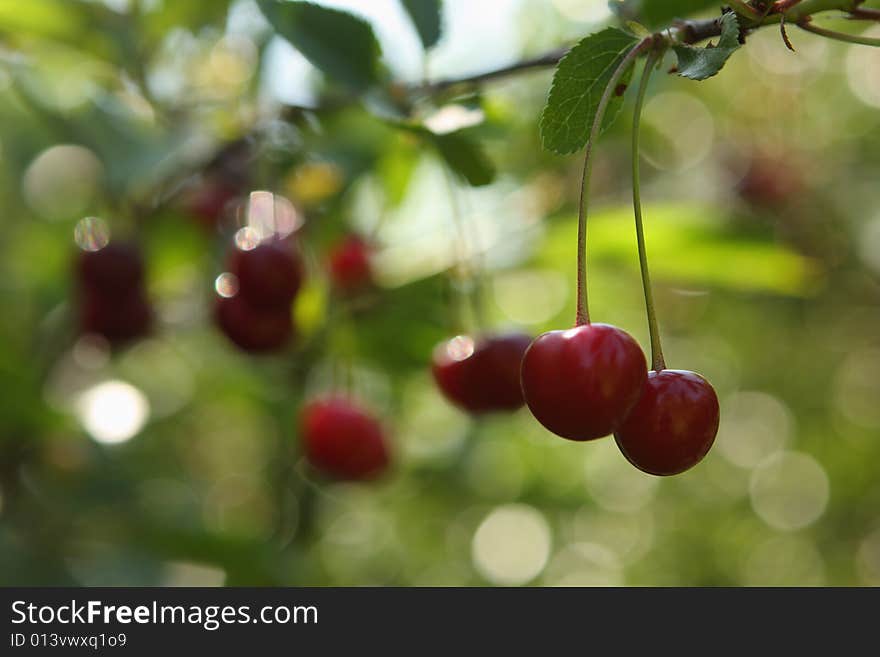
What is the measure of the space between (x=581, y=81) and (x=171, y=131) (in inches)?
53.4

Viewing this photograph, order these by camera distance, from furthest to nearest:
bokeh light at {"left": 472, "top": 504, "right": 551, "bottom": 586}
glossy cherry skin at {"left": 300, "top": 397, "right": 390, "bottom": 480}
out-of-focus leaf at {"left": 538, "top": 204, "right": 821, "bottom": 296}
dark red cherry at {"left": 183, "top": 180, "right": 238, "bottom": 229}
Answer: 1. bokeh light at {"left": 472, "top": 504, "right": 551, "bottom": 586}
2. dark red cherry at {"left": 183, "top": 180, "right": 238, "bottom": 229}
3. glossy cherry skin at {"left": 300, "top": 397, "right": 390, "bottom": 480}
4. out-of-focus leaf at {"left": 538, "top": 204, "right": 821, "bottom": 296}

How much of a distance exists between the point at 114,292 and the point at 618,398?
1236 millimetres

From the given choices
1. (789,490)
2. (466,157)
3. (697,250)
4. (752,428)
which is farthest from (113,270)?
(789,490)

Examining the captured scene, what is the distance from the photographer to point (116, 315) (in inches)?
71.6

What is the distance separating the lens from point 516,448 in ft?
11.4

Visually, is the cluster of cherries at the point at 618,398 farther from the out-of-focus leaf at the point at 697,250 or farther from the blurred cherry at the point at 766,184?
the blurred cherry at the point at 766,184

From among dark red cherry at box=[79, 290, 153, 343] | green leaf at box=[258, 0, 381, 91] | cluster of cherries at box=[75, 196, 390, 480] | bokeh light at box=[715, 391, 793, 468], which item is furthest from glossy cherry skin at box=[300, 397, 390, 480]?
bokeh light at box=[715, 391, 793, 468]

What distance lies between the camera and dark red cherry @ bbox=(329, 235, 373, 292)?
207cm

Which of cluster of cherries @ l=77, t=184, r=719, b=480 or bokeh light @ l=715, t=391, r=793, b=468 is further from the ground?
bokeh light @ l=715, t=391, r=793, b=468

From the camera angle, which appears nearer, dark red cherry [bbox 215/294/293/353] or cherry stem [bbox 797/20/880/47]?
cherry stem [bbox 797/20/880/47]

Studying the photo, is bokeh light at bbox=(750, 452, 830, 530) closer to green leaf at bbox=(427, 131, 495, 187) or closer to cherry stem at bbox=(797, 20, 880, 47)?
green leaf at bbox=(427, 131, 495, 187)

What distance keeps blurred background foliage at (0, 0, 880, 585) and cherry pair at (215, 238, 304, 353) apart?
25 centimetres
